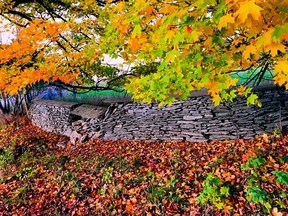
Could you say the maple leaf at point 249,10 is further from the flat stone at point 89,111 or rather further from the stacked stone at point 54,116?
the stacked stone at point 54,116

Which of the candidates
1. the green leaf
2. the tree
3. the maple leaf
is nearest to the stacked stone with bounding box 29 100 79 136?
the tree

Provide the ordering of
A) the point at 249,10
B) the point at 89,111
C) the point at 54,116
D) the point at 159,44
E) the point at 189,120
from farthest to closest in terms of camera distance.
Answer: the point at 54,116, the point at 89,111, the point at 189,120, the point at 159,44, the point at 249,10

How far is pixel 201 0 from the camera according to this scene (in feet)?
5.76

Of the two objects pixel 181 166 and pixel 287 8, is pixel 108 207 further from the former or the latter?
pixel 287 8

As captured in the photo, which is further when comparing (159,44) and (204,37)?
(159,44)

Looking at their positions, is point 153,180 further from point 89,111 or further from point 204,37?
point 89,111

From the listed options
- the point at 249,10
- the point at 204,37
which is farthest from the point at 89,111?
the point at 249,10

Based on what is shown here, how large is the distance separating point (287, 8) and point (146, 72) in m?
7.66

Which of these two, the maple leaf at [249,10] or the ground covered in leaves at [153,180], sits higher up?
the maple leaf at [249,10]

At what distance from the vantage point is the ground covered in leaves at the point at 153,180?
4.33 metres

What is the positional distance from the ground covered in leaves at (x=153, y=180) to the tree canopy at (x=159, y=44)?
1.34 m

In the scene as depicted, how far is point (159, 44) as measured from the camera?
313 cm

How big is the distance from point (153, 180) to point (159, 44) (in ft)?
10.6

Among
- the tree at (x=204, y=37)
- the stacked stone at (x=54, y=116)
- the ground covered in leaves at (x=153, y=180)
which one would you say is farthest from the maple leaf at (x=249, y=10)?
the stacked stone at (x=54, y=116)
